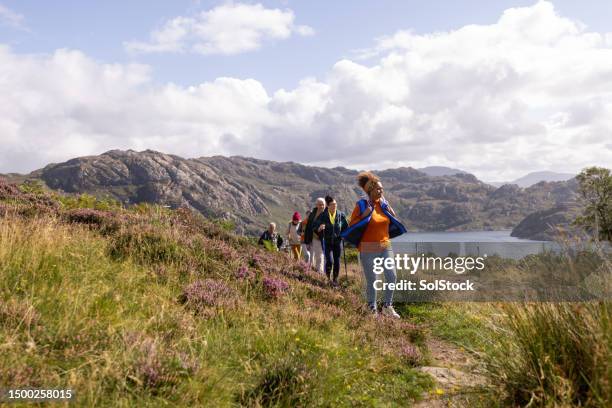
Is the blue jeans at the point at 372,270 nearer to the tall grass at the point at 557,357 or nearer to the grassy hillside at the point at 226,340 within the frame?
the grassy hillside at the point at 226,340

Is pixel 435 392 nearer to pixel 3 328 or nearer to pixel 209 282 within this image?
pixel 209 282

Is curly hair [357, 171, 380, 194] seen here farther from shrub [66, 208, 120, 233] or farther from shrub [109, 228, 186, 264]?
shrub [66, 208, 120, 233]

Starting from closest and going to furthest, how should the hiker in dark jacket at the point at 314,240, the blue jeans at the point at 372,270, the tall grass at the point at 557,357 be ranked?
the tall grass at the point at 557,357 → the blue jeans at the point at 372,270 → the hiker in dark jacket at the point at 314,240

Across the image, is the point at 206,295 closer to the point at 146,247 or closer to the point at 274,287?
the point at 274,287

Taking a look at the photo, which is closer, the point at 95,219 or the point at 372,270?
the point at 372,270

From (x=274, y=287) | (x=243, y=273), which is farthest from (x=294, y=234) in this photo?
(x=274, y=287)

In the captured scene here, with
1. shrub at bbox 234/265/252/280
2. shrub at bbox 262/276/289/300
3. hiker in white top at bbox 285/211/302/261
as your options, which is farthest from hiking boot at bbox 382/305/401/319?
hiker in white top at bbox 285/211/302/261

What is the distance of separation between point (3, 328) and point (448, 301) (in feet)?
33.6

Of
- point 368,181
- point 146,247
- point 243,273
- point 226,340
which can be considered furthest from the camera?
point 368,181

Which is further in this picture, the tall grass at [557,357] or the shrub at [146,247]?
the shrub at [146,247]

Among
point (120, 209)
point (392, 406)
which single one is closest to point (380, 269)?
point (392, 406)

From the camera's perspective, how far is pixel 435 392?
15.5 ft

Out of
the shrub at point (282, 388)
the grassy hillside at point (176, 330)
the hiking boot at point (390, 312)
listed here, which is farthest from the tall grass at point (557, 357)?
the hiking boot at point (390, 312)

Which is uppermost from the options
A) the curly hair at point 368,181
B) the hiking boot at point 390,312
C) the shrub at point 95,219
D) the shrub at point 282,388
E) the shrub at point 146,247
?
the curly hair at point 368,181
